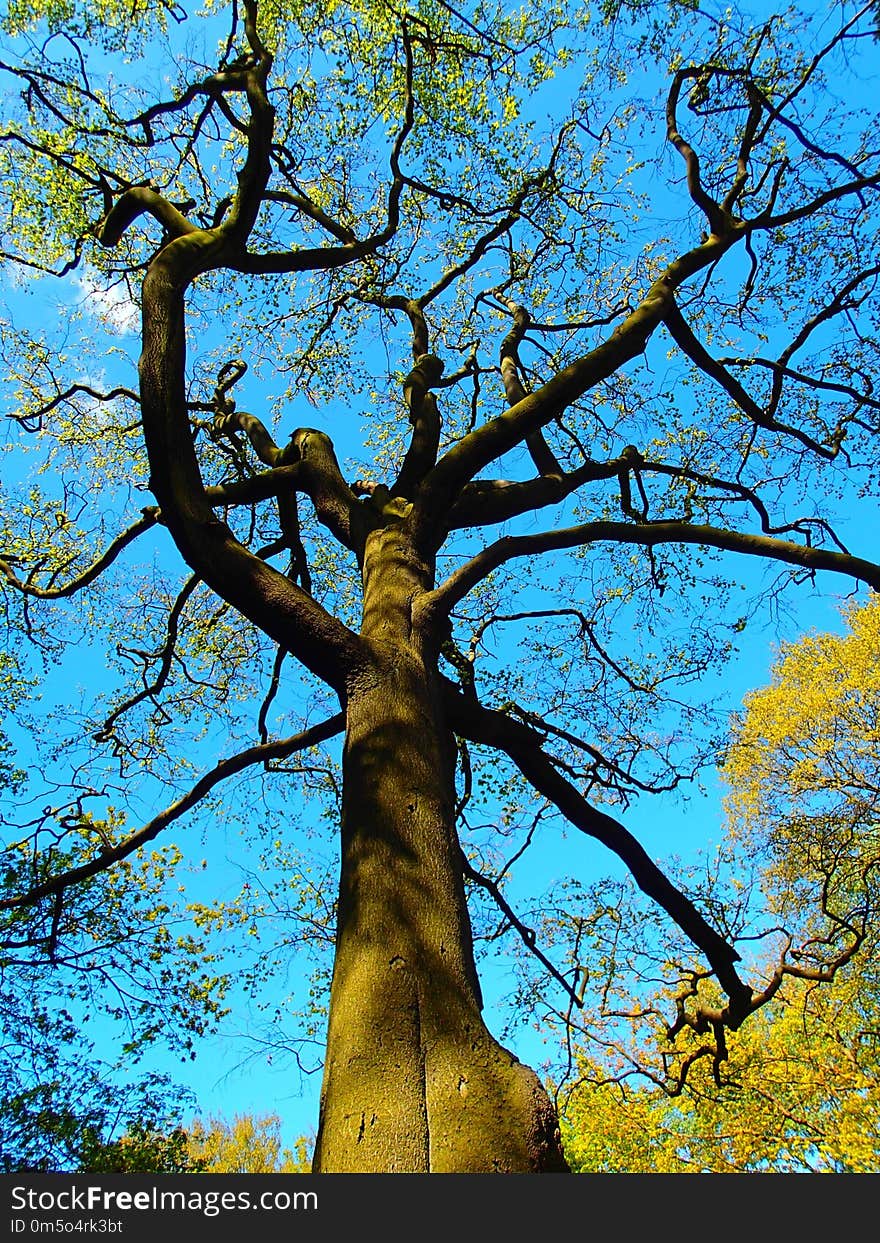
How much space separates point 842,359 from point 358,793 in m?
6.41

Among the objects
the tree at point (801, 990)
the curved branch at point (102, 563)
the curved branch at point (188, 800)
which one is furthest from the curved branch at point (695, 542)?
the tree at point (801, 990)

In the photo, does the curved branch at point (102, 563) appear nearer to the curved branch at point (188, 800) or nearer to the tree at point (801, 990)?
the curved branch at point (188, 800)

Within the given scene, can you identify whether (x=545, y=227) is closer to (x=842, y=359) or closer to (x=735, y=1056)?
(x=842, y=359)

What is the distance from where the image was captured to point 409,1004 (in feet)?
6.71

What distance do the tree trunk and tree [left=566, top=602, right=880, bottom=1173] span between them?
30.7 ft

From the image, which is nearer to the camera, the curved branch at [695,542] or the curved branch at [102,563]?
the curved branch at [695,542]

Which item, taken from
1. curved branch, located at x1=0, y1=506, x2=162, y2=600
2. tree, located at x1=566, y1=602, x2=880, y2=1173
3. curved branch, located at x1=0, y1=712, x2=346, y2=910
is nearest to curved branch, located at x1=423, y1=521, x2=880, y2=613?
curved branch, located at x1=0, y1=712, x2=346, y2=910

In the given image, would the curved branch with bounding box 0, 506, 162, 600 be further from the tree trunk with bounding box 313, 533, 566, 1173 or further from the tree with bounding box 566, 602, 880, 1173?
the tree with bounding box 566, 602, 880, 1173

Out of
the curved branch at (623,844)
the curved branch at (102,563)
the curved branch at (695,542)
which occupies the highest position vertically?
the curved branch at (102,563)

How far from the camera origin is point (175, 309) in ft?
12.3

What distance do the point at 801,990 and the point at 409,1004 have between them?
49.1 feet

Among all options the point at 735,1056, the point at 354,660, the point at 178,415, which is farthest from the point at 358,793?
the point at 735,1056

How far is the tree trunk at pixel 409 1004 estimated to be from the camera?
69.5 inches

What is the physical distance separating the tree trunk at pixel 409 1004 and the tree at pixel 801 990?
9.35 m
